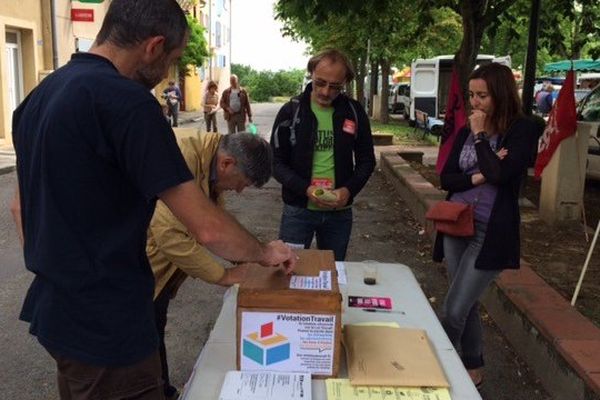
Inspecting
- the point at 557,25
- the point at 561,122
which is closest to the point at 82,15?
the point at 557,25

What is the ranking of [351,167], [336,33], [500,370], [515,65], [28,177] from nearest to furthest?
[28,177], [351,167], [500,370], [336,33], [515,65]

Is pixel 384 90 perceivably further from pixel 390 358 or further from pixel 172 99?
pixel 390 358

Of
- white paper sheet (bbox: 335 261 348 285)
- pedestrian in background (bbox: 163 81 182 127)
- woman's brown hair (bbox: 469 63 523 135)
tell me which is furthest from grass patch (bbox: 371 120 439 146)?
white paper sheet (bbox: 335 261 348 285)

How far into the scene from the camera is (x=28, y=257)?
5.36 ft

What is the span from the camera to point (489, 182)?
2893 mm

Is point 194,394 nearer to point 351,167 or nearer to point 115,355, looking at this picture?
point 115,355

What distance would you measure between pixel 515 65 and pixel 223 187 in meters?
44.7

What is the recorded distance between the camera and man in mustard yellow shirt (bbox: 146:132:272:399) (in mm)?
2172

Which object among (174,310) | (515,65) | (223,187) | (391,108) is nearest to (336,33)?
(391,108)

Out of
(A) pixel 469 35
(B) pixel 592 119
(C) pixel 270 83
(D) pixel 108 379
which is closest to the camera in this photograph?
(D) pixel 108 379

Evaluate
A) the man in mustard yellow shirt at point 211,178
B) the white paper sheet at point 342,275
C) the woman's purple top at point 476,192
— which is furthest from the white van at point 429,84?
the man in mustard yellow shirt at point 211,178

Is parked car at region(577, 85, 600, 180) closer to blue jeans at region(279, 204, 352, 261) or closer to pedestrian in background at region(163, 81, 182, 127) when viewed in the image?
blue jeans at region(279, 204, 352, 261)

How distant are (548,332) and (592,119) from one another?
7.34 m

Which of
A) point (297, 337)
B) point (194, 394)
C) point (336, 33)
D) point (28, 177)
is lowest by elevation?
point (194, 394)
